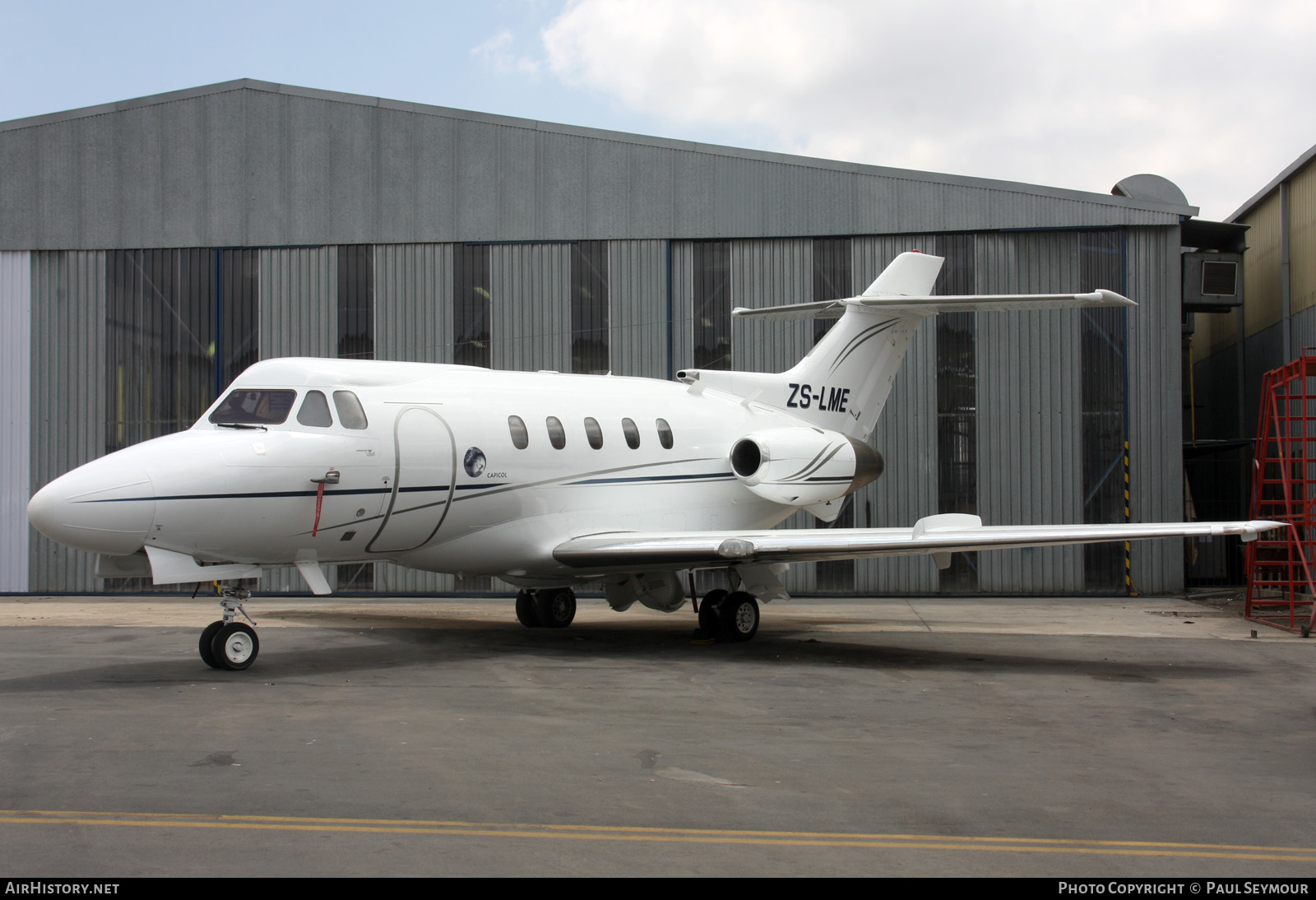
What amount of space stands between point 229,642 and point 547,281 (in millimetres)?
12573

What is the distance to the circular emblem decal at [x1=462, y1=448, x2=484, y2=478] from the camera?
12.6 meters

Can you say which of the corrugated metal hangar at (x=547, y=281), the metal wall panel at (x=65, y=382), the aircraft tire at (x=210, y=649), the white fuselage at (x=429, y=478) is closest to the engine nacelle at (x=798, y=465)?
the white fuselage at (x=429, y=478)

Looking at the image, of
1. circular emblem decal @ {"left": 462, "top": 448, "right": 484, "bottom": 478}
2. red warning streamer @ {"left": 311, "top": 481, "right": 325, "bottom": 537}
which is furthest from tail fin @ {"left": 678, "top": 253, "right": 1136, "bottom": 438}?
red warning streamer @ {"left": 311, "top": 481, "right": 325, "bottom": 537}

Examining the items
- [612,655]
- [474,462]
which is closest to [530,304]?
[474,462]

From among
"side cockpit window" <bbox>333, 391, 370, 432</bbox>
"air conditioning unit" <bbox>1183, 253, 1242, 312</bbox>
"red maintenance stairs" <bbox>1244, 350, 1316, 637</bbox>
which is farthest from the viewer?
"air conditioning unit" <bbox>1183, 253, 1242, 312</bbox>

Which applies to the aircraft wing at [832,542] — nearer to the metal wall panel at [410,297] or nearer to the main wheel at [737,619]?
the main wheel at [737,619]

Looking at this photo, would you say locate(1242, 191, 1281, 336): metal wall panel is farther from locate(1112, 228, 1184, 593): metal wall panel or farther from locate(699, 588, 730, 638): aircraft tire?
locate(699, 588, 730, 638): aircraft tire

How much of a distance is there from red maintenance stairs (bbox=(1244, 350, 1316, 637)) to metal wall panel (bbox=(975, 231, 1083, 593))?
359cm

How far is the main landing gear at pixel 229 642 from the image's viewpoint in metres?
10.8

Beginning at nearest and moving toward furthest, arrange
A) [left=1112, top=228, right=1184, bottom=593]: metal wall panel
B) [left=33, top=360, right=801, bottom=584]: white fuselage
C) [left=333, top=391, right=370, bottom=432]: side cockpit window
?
1. [left=33, top=360, right=801, bottom=584]: white fuselage
2. [left=333, top=391, right=370, bottom=432]: side cockpit window
3. [left=1112, top=228, right=1184, bottom=593]: metal wall panel

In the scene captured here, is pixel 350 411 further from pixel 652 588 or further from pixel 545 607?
pixel 545 607

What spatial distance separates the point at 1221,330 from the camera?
27750 mm

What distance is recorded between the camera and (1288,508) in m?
16.6

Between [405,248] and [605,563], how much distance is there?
1125 cm
